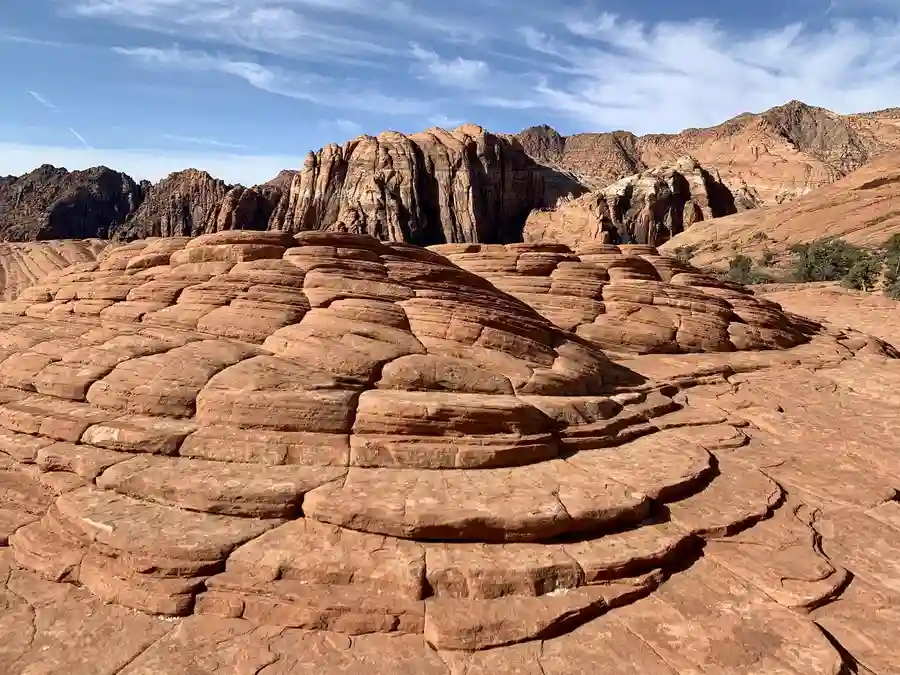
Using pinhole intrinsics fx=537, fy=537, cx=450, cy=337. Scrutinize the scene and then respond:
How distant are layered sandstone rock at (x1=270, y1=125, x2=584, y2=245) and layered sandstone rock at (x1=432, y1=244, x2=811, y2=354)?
2524 inches

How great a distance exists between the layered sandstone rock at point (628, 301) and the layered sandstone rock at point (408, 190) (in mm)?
64110

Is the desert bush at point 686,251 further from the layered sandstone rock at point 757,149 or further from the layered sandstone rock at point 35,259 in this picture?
the layered sandstone rock at point 35,259

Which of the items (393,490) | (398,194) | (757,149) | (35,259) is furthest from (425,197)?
(757,149)

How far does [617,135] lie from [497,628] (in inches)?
7540

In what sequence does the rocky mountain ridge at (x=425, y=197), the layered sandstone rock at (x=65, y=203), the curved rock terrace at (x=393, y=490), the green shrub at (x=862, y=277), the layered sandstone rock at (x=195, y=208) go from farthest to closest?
the layered sandstone rock at (x=65, y=203), the layered sandstone rock at (x=195, y=208), the rocky mountain ridge at (x=425, y=197), the green shrub at (x=862, y=277), the curved rock terrace at (x=393, y=490)

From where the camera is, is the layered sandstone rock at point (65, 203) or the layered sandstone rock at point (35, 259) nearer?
the layered sandstone rock at point (35, 259)

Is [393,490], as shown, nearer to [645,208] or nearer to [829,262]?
[829,262]

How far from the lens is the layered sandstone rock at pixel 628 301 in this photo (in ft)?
68.1

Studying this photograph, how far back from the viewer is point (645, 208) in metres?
89.2

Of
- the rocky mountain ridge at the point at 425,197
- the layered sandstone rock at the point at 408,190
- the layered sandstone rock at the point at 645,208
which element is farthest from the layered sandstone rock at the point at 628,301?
the layered sandstone rock at the point at 408,190

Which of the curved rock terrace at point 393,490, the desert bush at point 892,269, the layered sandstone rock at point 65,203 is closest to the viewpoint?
the curved rock terrace at point 393,490

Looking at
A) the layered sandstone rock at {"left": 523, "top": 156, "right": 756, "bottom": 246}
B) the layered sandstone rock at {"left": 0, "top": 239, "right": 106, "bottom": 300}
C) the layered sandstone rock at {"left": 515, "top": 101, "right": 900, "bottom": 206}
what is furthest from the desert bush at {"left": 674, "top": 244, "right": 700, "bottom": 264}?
the layered sandstone rock at {"left": 0, "top": 239, "right": 106, "bottom": 300}

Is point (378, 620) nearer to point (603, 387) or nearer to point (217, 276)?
point (603, 387)

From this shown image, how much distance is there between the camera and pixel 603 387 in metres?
15.0
